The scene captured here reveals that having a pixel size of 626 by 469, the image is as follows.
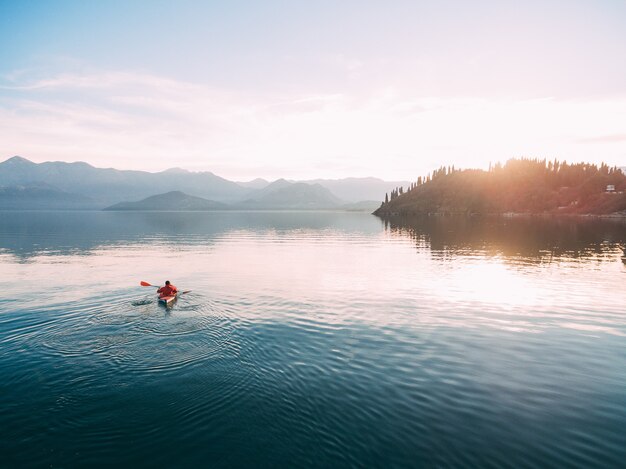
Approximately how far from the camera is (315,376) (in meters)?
21.0

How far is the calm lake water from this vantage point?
48.3 feet

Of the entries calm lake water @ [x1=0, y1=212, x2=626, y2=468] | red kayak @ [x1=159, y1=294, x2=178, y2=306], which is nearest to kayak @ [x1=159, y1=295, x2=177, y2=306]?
red kayak @ [x1=159, y1=294, x2=178, y2=306]

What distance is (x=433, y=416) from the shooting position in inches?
665

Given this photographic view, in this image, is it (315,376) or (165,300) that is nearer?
(315,376)

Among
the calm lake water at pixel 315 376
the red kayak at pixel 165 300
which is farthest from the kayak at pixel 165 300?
the calm lake water at pixel 315 376

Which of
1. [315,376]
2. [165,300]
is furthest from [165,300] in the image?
[315,376]

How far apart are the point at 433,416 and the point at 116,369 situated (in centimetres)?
1879

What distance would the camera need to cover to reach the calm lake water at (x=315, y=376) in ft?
48.3

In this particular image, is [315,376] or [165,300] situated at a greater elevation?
[165,300]

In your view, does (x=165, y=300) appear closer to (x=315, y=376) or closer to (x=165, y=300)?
(x=165, y=300)

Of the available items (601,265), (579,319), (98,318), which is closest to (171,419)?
(98,318)

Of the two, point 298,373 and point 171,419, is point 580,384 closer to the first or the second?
point 298,373

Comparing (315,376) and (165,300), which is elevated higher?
(165,300)

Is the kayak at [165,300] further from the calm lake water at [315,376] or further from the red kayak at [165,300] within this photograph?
the calm lake water at [315,376]
